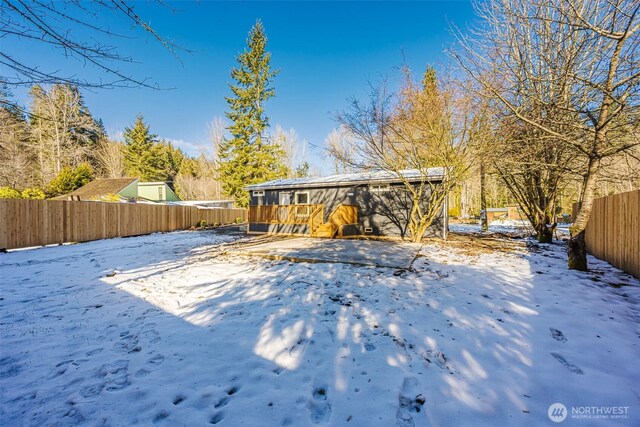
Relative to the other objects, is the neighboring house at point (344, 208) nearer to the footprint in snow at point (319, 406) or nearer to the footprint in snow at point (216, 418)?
the footprint in snow at point (319, 406)

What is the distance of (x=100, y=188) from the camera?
1966 centimetres

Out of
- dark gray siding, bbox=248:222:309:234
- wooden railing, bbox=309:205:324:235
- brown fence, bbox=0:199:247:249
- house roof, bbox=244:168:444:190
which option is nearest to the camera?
brown fence, bbox=0:199:247:249

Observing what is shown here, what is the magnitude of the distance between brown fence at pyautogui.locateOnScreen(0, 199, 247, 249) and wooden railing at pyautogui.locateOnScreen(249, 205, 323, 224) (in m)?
5.62

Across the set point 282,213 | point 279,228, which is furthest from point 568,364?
point 279,228

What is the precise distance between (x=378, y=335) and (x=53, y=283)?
5709 mm

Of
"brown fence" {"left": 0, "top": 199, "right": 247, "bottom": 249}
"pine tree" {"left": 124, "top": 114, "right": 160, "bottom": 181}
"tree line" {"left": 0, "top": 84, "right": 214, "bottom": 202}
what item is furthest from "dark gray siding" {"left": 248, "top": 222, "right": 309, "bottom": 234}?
"pine tree" {"left": 124, "top": 114, "right": 160, "bottom": 181}

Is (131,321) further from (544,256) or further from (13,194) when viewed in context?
(13,194)

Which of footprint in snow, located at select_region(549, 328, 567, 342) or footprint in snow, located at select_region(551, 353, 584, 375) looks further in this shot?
footprint in snow, located at select_region(549, 328, 567, 342)

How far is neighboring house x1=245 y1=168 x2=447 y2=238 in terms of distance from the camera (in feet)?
35.6

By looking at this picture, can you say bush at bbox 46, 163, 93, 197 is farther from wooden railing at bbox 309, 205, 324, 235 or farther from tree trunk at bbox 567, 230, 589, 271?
tree trunk at bbox 567, 230, 589, 271

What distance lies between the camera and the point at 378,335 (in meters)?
2.65

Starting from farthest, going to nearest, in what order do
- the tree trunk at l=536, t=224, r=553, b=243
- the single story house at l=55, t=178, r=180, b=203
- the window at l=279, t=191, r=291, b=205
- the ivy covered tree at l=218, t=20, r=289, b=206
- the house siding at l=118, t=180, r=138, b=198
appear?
the ivy covered tree at l=218, t=20, r=289, b=206, the house siding at l=118, t=180, r=138, b=198, the single story house at l=55, t=178, r=180, b=203, the window at l=279, t=191, r=291, b=205, the tree trunk at l=536, t=224, r=553, b=243

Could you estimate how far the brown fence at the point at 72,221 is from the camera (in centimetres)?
819

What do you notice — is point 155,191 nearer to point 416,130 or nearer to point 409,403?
point 416,130
